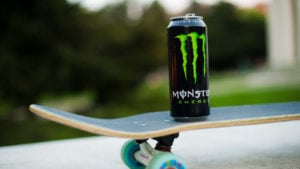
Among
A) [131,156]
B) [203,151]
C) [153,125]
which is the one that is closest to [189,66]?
[153,125]

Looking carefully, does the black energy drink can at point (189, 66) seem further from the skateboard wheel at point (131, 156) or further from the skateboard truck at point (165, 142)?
the skateboard wheel at point (131, 156)

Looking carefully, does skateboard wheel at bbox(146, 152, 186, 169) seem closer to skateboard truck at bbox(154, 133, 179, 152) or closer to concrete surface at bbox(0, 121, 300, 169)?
skateboard truck at bbox(154, 133, 179, 152)

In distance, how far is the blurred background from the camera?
5.76 metres

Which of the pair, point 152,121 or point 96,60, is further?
point 96,60

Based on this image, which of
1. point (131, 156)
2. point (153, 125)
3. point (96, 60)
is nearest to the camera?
point (153, 125)

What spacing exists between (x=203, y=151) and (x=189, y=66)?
2.51 feet

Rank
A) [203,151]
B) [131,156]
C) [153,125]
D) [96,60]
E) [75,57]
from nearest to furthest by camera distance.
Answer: [153,125] → [131,156] → [203,151] → [75,57] → [96,60]

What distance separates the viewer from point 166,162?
1203 millimetres

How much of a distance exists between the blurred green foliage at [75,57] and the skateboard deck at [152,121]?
4.47 meters

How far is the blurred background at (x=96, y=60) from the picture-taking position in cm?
576

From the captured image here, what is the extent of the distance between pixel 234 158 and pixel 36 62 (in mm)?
4566

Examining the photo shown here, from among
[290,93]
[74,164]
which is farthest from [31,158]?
[290,93]

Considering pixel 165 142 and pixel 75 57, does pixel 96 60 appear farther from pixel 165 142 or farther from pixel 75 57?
pixel 165 142

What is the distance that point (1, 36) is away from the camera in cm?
575
